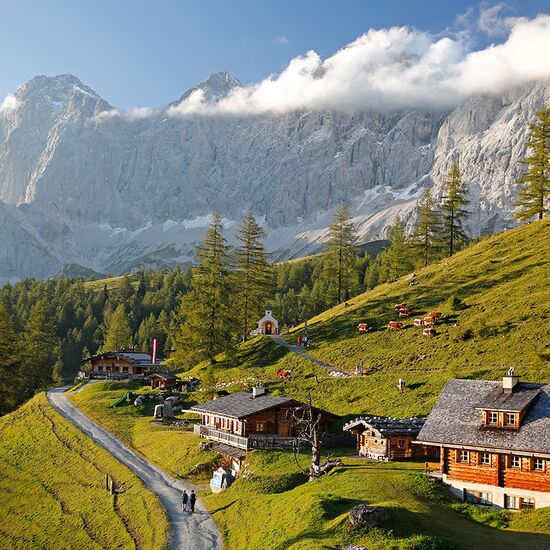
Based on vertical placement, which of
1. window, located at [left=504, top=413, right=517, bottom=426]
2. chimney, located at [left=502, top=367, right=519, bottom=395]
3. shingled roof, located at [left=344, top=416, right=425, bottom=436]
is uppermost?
chimney, located at [left=502, top=367, right=519, bottom=395]

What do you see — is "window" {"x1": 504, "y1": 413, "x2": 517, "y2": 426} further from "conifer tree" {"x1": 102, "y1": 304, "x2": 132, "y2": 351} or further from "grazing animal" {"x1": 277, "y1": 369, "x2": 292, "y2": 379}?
"conifer tree" {"x1": 102, "y1": 304, "x2": 132, "y2": 351}

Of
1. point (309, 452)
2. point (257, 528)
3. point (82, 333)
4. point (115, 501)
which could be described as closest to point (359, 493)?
point (257, 528)

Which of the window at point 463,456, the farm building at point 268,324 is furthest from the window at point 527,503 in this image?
the farm building at point 268,324

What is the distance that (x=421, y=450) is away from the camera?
4534 cm

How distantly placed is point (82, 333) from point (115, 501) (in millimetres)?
135659

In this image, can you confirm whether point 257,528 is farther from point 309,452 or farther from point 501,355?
point 501,355

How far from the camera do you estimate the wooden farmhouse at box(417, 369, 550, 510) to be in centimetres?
3512

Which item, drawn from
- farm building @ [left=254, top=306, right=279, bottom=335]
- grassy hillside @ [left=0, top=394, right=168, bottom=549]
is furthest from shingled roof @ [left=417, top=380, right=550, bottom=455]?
farm building @ [left=254, top=306, right=279, bottom=335]

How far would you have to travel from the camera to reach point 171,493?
45094 mm

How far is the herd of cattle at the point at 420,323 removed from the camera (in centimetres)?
7062

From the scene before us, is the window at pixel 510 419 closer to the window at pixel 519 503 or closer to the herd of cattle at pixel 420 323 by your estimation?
the window at pixel 519 503

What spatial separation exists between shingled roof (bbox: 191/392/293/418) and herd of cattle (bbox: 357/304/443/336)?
2288 centimetres

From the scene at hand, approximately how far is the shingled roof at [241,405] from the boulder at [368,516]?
2300cm

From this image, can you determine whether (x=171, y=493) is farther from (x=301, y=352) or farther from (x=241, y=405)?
(x=301, y=352)
